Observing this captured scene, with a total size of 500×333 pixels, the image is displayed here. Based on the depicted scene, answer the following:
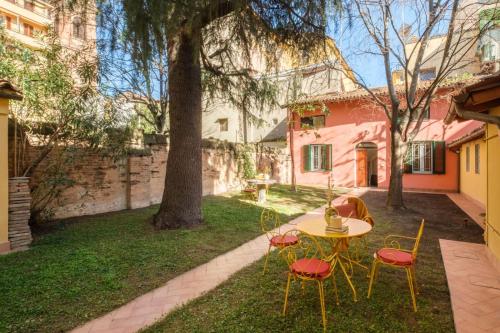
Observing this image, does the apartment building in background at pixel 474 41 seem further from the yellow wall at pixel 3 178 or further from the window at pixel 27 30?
the window at pixel 27 30

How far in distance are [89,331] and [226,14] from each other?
4.32 m

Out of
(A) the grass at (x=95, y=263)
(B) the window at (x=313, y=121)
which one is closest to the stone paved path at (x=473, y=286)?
(A) the grass at (x=95, y=263)

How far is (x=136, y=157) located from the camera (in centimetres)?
832

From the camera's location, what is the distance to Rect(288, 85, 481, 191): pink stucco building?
12.9m

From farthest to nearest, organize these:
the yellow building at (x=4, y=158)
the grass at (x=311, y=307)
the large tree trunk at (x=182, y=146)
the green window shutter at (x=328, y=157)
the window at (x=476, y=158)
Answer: the green window shutter at (x=328, y=157)
the window at (x=476, y=158)
the large tree trunk at (x=182, y=146)
the yellow building at (x=4, y=158)
the grass at (x=311, y=307)

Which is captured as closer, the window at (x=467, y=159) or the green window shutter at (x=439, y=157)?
the window at (x=467, y=159)

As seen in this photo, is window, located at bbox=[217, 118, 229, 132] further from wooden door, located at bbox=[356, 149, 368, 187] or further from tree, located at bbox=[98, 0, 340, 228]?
tree, located at bbox=[98, 0, 340, 228]

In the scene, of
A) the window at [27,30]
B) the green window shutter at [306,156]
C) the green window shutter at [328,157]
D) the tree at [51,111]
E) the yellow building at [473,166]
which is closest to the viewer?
the tree at [51,111]

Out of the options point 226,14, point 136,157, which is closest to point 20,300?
point 226,14

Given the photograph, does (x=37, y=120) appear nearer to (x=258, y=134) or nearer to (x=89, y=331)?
(x=89, y=331)

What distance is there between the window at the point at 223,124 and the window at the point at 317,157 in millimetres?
6597

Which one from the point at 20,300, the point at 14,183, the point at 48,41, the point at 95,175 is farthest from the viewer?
the point at 95,175

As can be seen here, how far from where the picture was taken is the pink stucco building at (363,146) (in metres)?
12.9

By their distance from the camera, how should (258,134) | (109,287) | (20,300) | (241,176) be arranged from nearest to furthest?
(20,300) < (109,287) < (241,176) < (258,134)
